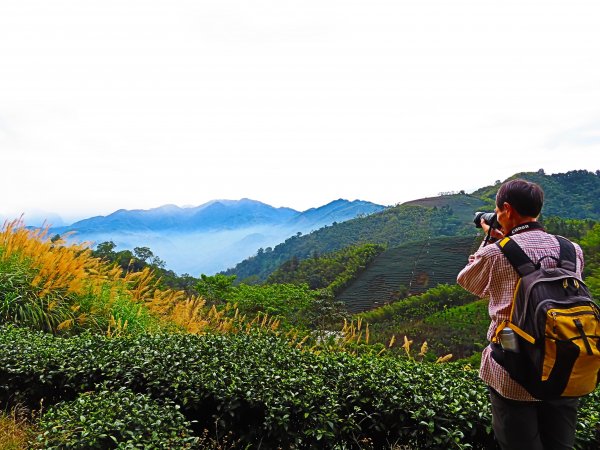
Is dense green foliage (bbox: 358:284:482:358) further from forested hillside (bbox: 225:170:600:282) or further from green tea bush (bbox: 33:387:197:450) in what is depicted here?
forested hillside (bbox: 225:170:600:282)

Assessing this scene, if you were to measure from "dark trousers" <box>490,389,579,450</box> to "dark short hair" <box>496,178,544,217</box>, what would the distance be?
848 millimetres

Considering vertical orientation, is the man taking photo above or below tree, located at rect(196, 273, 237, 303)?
above

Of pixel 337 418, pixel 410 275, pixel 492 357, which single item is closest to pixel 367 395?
pixel 337 418

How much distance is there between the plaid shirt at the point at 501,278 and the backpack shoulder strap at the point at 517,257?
0.02m

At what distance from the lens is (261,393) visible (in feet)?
8.94

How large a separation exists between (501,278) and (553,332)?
337 mm

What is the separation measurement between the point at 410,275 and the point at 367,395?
15.5 metres

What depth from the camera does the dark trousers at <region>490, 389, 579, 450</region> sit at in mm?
1914

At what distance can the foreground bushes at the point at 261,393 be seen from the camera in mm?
2525

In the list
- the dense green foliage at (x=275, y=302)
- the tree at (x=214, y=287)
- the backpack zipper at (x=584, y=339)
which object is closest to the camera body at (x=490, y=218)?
the backpack zipper at (x=584, y=339)

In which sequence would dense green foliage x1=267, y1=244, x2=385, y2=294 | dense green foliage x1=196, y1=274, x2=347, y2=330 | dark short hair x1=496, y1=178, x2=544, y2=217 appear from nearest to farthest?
dark short hair x1=496, y1=178, x2=544, y2=217, dense green foliage x1=196, y1=274, x2=347, y2=330, dense green foliage x1=267, y1=244, x2=385, y2=294

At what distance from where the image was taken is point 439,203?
48938 millimetres

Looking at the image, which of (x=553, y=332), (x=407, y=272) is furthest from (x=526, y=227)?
(x=407, y=272)

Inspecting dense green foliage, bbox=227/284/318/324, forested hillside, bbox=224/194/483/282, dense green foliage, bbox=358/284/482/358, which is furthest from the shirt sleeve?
forested hillside, bbox=224/194/483/282
